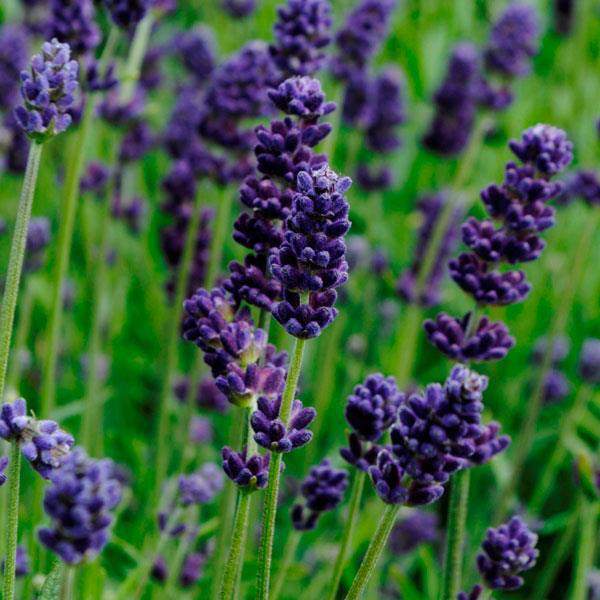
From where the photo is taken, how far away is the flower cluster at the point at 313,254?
142 centimetres

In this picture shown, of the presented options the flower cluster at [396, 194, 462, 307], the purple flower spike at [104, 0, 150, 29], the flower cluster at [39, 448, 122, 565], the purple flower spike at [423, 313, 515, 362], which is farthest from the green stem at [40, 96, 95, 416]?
the flower cluster at [396, 194, 462, 307]

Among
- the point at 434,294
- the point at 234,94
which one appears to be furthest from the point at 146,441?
the point at 234,94

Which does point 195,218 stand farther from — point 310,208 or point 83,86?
point 310,208

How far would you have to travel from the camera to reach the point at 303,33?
7.66 feet

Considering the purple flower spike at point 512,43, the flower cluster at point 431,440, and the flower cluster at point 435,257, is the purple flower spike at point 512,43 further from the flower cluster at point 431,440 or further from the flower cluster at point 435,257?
the flower cluster at point 431,440

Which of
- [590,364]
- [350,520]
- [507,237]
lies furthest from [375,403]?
[590,364]

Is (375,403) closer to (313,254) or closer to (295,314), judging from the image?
(295,314)

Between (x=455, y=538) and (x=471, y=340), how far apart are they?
402mm

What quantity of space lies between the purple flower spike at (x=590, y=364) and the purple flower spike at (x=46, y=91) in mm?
2406

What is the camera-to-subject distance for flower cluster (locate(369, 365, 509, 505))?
144 cm

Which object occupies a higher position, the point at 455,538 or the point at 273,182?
the point at 273,182

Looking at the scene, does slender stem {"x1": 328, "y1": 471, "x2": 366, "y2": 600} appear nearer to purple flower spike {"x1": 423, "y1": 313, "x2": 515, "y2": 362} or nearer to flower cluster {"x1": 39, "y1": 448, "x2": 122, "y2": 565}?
purple flower spike {"x1": 423, "y1": 313, "x2": 515, "y2": 362}

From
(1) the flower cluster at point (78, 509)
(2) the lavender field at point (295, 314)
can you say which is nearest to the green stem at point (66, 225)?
(2) the lavender field at point (295, 314)

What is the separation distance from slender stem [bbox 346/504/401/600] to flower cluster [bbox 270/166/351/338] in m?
0.30
